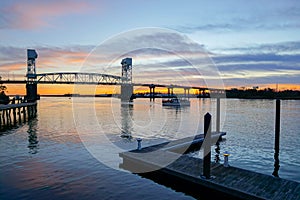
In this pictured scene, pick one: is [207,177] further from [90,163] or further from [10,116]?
[10,116]

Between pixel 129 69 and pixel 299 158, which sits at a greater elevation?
pixel 129 69

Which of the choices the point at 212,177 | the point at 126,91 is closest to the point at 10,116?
the point at 212,177

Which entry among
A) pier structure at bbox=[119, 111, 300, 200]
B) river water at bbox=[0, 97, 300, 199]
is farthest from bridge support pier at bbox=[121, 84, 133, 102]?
pier structure at bbox=[119, 111, 300, 200]

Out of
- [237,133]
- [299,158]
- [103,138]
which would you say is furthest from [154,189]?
[237,133]

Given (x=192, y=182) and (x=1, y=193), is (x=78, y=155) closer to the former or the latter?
(x=1, y=193)

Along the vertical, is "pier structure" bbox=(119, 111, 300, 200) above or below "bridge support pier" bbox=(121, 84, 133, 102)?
below

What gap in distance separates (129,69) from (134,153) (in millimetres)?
152121

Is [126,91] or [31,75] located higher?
[31,75]

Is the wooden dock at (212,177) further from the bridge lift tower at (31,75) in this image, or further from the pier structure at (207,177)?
the bridge lift tower at (31,75)

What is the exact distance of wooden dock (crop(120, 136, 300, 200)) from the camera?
408 inches

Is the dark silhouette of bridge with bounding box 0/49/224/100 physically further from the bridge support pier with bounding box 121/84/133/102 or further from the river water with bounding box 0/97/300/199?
the river water with bounding box 0/97/300/199

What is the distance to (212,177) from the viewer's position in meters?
11.8

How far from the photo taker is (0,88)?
92625mm

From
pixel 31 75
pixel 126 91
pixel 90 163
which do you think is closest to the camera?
pixel 90 163
